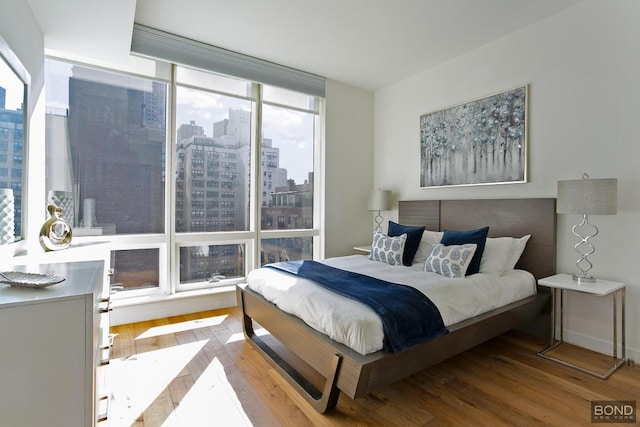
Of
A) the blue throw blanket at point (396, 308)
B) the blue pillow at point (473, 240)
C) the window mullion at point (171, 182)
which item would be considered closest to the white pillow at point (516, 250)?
the blue pillow at point (473, 240)

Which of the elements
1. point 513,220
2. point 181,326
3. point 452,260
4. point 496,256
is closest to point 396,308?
point 452,260

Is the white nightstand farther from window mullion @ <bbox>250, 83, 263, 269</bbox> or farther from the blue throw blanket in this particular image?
window mullion @ <bbox>250, 83, 263, 269</bbox>

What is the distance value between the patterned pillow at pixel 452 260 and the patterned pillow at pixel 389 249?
0.39 metres

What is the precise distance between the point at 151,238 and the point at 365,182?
298cm

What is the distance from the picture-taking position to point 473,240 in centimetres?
297

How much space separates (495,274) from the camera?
278 cm

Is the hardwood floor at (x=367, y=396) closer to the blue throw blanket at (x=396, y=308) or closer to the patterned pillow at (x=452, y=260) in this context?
the blue throw blanket at (x=396, y=308)

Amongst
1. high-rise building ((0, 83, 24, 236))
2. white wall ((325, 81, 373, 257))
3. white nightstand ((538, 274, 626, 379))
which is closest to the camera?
high-rise building ((0, 83, 24, 236))

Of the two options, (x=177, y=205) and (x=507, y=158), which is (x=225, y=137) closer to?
(x=177, y=205)

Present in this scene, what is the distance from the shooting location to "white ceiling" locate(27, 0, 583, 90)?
2.38 m

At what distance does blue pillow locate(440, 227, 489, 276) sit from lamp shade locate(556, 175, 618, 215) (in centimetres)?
66

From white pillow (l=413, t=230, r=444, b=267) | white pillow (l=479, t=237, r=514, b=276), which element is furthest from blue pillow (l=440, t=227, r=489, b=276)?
white pillow (l=413, t=230, r=444, b=267)

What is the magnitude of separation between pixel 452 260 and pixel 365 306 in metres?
1.20

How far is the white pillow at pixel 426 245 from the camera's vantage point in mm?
3401
